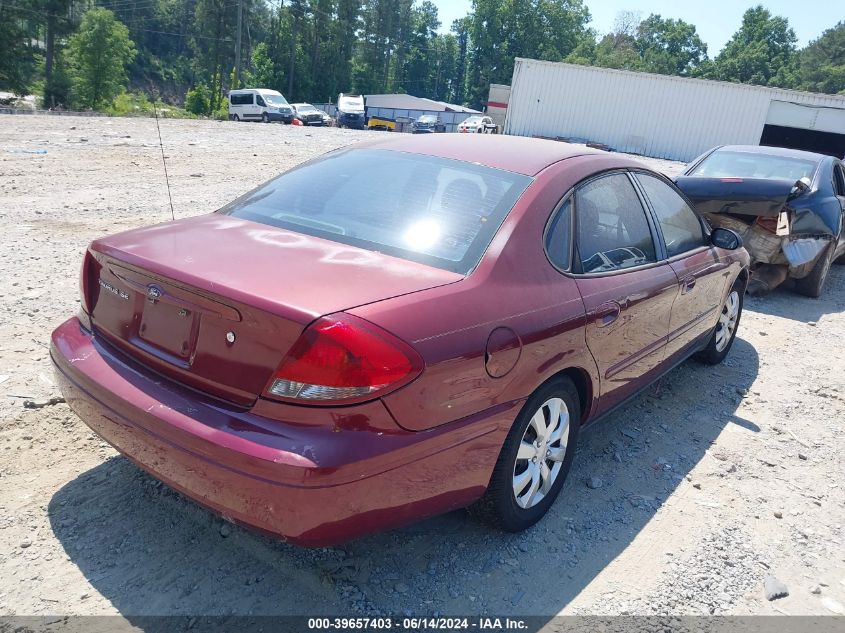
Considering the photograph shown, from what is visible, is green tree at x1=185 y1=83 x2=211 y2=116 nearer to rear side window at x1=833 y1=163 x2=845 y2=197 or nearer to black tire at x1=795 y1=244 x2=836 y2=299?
rear side window at x1=833 y1=163 x2=845 y2=197

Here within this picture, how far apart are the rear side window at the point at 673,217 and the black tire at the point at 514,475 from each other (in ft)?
4.66

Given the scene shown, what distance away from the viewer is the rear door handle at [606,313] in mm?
3170

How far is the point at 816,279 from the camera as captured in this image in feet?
25.6

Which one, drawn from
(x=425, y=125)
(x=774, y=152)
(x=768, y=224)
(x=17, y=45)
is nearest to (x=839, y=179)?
(x=774, y=152)

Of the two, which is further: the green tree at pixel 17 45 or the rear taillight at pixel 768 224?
the green tree at pixel 17 45

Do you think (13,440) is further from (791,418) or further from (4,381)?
(791,418)

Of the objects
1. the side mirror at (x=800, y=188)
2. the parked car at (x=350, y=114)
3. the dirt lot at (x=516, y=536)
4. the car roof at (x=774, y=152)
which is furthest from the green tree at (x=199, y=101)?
the dirt lot at (x=516, y=536)

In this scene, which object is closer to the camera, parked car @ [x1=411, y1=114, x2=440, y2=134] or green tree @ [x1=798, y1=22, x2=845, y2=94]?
parked car @ [x1=411, y1=114, x2=440, y2=134]

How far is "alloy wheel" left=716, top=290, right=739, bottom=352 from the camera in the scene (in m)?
5.27

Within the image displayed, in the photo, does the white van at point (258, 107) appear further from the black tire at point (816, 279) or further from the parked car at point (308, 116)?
the black tire at point (816, 279)

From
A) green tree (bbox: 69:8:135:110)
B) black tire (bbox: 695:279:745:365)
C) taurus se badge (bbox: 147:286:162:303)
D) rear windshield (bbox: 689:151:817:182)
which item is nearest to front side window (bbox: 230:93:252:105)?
green tree (bbox: 69:8:135:110)

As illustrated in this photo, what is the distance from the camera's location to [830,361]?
231 inches

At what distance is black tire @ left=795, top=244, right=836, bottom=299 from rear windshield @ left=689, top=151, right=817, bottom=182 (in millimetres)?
920

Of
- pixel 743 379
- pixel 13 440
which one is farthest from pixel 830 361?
pixel 13 440
